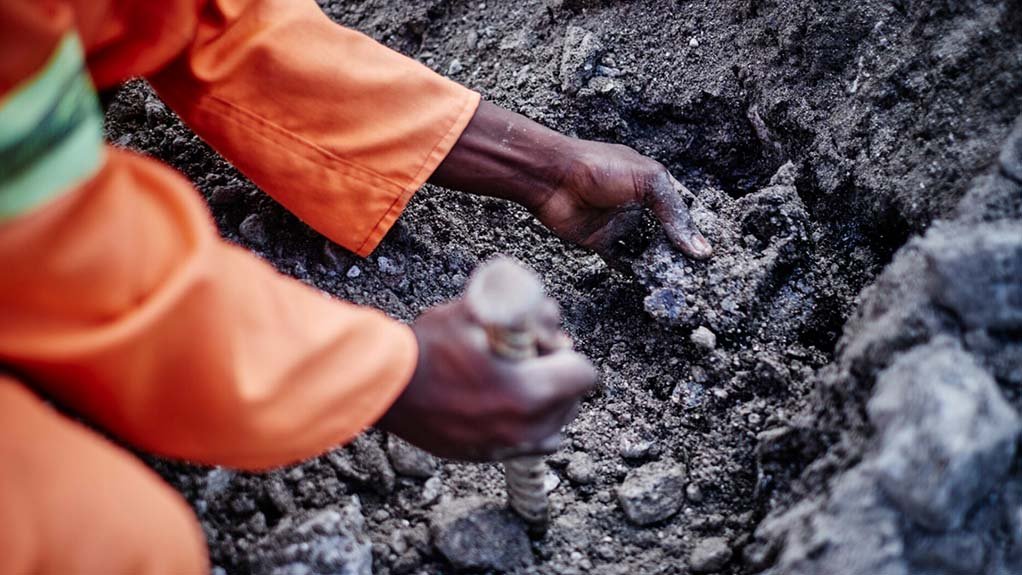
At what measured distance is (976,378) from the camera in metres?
1.09

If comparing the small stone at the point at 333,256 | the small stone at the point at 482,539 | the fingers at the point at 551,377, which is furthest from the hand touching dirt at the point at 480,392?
the small stone at the point at 333,256

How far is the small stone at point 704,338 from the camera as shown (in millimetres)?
1526

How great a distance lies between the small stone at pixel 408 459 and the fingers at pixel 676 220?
1.88 feet

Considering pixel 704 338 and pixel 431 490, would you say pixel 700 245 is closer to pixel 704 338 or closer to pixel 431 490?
pixel 704 338

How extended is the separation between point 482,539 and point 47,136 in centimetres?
77

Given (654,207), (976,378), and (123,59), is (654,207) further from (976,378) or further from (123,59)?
(123,59)

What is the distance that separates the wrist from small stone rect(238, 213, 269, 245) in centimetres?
33

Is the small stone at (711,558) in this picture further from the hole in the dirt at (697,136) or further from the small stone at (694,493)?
the hole in the dirt at (697,136)

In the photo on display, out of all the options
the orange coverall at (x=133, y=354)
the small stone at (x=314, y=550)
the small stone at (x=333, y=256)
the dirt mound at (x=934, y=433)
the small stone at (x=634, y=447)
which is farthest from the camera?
the small stone at (x=333, y=256)

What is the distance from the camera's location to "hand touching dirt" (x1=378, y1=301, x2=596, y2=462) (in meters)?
1.09

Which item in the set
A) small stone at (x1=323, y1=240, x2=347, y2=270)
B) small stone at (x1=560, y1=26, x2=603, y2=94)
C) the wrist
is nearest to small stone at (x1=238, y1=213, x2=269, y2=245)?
small stone at (x1=323, y1=240, x2=347, y2=270)

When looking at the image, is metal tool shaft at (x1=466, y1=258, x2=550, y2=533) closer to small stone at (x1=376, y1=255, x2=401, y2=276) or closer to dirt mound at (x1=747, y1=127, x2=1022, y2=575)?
dirt mound at (x1=747, y1=127, x2=1022, y2=575)

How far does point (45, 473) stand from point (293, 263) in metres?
0.80

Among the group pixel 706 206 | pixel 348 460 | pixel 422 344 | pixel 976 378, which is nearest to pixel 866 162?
pixel 706 206
